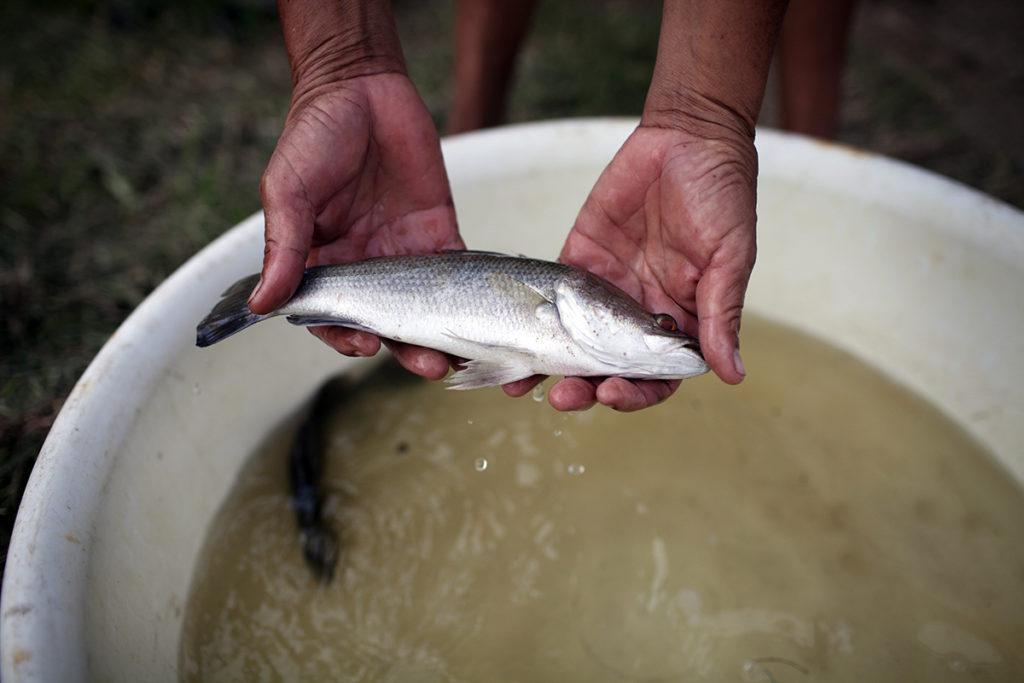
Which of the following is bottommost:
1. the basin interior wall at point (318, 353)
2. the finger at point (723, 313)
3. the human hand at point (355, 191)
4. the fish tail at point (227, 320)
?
the basin interior wall at point (318, 353)

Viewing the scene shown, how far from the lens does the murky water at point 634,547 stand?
275 cm

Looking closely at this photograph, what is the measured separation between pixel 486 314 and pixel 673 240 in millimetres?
783

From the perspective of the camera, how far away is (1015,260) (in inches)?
122

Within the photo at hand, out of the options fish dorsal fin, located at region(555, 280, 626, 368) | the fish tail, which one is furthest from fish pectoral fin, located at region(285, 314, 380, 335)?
fish dorsal fin, located at region(555, 280, 626, 368)

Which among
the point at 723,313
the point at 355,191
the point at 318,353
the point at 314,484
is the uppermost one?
the point at 355,191

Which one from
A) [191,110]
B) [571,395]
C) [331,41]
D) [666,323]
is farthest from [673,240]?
[191,110]

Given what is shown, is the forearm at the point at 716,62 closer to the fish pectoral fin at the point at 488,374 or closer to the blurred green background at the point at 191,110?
the fish pectoral fin at the point at 488,374

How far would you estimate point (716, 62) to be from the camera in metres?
2.71

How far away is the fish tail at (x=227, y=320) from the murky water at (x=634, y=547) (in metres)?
1.04

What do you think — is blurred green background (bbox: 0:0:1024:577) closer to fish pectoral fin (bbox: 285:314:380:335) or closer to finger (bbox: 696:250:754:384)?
fish pectoral fin (bbox: 285:314:380:335)

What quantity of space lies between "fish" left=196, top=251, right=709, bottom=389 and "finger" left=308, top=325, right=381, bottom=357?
0.05 m

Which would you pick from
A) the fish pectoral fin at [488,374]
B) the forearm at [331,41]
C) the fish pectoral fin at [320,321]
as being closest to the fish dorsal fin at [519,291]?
the fish pectoral fin at [488,374]

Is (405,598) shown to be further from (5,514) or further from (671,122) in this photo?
(671,122)

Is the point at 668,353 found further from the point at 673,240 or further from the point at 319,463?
the point at 319,463
